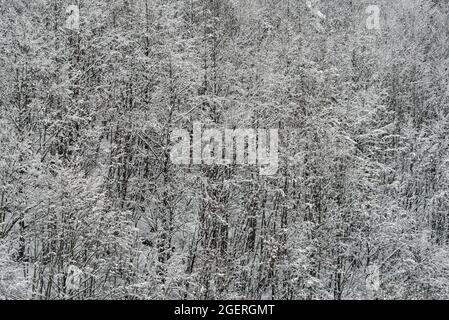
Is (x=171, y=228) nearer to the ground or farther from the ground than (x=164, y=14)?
nearer to the ground

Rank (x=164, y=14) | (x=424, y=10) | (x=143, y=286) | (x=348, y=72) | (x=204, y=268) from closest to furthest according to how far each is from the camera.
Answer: (x=143, y=286), (x=204, y=268), (x=164, y=14), (x=348, y=72), (x=424, y=10)

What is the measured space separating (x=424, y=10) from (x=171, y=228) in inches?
900

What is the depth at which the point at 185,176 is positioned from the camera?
16.3 meters

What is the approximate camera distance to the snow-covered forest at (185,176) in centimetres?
1342

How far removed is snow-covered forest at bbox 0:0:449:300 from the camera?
13422 mm

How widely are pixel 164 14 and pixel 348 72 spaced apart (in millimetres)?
8764

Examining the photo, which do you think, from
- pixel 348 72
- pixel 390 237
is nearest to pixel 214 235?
pixel 390 237

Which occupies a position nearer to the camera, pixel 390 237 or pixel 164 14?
pixel 390 237

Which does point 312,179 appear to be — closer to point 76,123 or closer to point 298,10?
point 76,123

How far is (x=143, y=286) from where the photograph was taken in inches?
488
